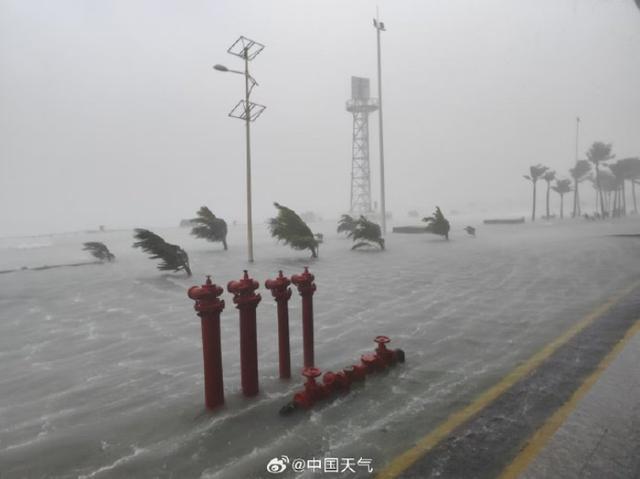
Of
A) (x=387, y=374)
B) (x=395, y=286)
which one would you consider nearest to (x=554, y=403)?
(x=387, y=374)

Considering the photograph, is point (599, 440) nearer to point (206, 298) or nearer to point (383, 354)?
→ point (383, 354)

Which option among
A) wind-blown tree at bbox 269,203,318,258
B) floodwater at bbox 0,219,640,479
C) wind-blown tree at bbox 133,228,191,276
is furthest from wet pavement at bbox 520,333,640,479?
wind-blown tree at bbox 269,203,318,258

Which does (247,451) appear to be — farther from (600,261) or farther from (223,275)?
(600,261)

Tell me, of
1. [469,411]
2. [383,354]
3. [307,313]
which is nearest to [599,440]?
[469,411]

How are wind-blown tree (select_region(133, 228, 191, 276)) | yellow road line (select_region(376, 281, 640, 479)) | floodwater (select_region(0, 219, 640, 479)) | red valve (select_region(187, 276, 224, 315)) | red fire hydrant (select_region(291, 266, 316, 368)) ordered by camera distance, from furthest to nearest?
wind-blown tree (select_region(133, 228, 191, 276))
red fire hydrant (select_region(291, 266, 316, 368))
red valve (select_region(187, 276, 224, 315))
floodwater (select_region(0, 219, 640, 479))
yellow road line (select_region(376, 281, 640, 479))

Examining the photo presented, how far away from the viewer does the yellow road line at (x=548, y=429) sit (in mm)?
2334

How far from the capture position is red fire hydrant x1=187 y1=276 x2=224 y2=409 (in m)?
3.12

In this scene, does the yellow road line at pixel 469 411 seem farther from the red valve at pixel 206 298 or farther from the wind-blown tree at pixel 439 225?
the wind-blown tree at pixel 439 225

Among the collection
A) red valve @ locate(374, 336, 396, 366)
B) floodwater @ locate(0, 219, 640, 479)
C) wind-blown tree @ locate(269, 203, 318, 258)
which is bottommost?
floodwater @ locate(0, 219, 640, 479)

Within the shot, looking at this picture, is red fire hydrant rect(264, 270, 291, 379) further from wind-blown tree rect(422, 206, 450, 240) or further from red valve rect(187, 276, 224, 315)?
wind-blown tree rect(422, 206, 450, 240)

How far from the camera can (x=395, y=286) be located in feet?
30.2

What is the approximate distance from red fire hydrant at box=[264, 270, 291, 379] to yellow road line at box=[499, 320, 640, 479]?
2.22 m

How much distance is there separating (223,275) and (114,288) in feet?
9.76

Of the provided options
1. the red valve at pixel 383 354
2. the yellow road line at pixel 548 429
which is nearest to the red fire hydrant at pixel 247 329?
the red valve at pixel 383 354
